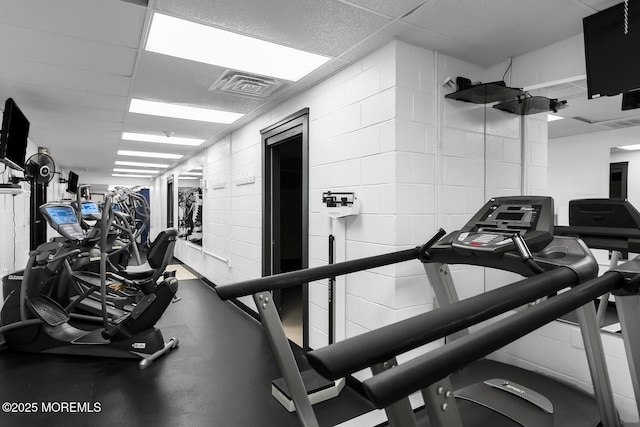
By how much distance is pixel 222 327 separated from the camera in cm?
434

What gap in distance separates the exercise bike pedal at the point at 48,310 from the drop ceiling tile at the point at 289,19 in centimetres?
305

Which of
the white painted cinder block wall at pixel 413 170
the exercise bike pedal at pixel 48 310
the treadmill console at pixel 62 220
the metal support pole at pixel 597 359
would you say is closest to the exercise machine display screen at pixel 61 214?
the treadmill console at pixel 62 220

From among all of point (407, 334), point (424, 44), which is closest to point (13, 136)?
point (424, 44)

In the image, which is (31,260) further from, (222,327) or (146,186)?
(146,186)

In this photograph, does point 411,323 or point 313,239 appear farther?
point 313,239

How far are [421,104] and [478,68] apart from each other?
76 centimetres

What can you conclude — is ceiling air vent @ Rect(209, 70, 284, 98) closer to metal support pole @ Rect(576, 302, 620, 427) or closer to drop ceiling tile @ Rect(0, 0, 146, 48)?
drop ceiling tile @ Rect(0, 0, 146, 48)

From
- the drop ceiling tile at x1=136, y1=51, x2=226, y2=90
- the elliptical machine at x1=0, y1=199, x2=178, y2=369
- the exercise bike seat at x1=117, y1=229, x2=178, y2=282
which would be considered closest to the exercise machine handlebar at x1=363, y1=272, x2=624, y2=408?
the drop ceiling tile at x1=136, y1=51, x2=226, y2=90

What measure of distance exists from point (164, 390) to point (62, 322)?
1.45 metres

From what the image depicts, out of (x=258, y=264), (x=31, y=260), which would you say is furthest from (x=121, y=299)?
(x=258, y=264)

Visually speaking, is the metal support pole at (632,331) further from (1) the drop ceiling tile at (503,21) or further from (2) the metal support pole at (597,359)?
(1) the drop ceiling tile at (503,21)

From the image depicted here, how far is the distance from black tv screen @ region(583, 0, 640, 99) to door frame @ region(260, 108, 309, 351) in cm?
222

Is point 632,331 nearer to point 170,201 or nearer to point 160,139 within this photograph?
point 160,139

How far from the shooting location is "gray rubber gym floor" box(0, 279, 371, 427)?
2.42 meters
